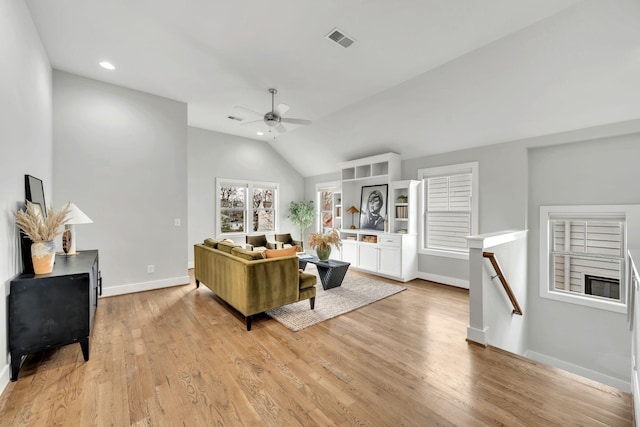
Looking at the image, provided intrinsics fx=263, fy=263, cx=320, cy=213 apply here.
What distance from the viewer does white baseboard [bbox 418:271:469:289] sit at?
484 centimetres

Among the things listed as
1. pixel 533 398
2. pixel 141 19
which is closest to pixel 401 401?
pixel 533 398

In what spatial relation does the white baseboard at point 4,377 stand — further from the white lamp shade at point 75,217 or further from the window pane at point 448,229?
the window pane at point 448,229

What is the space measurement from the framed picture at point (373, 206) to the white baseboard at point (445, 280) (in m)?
1.28

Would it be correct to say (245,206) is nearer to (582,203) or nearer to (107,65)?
(107,65)

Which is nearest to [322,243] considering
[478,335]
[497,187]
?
[478,335]

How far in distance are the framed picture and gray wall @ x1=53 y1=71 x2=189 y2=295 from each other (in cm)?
383

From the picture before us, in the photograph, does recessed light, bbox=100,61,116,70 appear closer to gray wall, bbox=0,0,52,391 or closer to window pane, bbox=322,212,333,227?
gray wall, bbox=0,0,52,391

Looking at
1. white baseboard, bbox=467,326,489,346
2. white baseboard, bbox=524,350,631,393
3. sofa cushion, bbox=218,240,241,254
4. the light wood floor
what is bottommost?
white baseboard, bbox=524,350,631,393

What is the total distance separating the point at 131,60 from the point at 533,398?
18.1 feet

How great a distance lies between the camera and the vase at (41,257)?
7.48ft

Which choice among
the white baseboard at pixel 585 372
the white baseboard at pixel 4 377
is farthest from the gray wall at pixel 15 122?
the white baseboard at pixel 585 372

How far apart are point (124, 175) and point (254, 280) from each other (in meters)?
3.01

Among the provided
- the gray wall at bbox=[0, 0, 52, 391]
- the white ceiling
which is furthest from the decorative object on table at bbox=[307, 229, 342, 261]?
the gray wall at bbox=[0, 0, 52, 391]

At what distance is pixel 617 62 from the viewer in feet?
9.19
